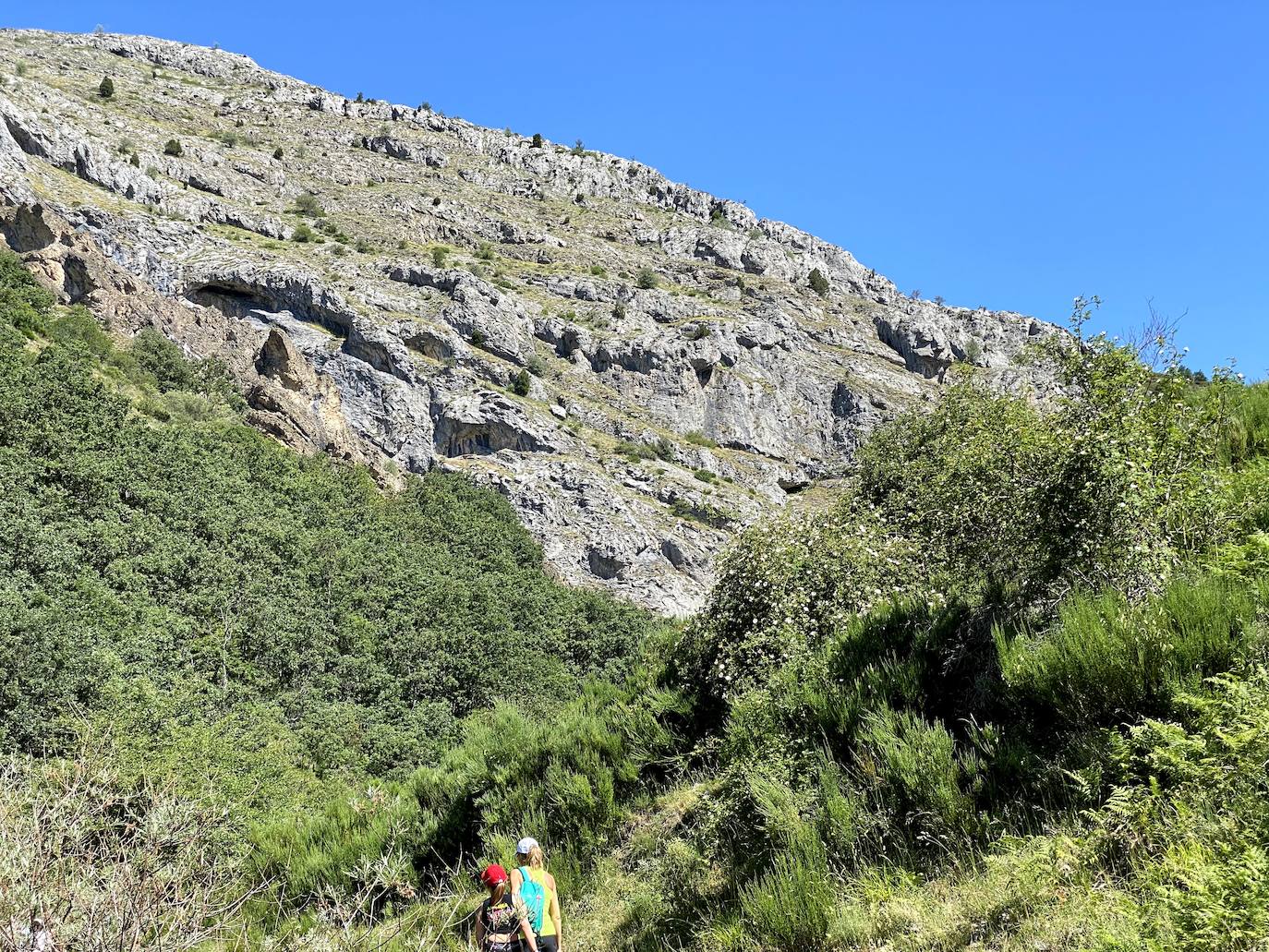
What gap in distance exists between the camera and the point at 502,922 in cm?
548

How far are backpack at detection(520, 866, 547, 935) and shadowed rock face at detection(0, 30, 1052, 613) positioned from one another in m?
18.2

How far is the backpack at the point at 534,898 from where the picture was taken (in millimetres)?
5660

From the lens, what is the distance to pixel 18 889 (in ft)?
11.5

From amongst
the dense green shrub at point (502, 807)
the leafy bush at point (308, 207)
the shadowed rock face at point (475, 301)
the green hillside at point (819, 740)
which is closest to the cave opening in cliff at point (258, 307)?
the shadowed rock face at point (475, 301)

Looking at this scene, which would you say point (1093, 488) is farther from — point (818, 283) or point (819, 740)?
point (818, 283)

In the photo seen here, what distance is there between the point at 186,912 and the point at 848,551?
26.1 ft

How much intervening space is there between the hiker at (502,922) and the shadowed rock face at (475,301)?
1847 centimetres

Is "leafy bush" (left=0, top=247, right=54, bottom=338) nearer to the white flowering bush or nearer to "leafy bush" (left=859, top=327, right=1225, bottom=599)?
the white flowering bush

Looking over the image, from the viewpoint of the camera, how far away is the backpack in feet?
18.6

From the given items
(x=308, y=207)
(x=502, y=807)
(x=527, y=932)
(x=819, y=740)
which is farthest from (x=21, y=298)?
(x=308, y=207)

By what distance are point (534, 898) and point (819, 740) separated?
101 inches

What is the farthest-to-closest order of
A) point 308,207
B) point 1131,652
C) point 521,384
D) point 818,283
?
point 818,283 → point 308,207 → point 521,384 → point 1131,652

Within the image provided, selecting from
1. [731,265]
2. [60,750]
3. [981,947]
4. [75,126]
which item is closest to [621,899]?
[981,947]

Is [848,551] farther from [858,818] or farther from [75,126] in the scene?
[75,126]
